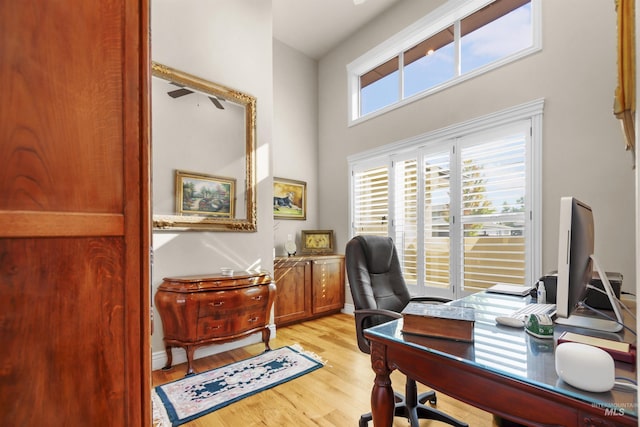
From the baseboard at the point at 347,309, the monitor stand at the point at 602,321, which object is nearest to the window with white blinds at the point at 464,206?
the baseboard at the point at 347,309

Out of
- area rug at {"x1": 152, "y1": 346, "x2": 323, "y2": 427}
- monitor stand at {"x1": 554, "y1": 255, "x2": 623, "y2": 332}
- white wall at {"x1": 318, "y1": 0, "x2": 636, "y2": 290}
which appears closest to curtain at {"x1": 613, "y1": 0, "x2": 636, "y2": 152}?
monitor stand at {"x1": 554, "y1": 255, "x2": 623, "y2": 332}

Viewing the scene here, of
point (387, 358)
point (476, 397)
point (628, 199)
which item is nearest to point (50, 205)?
point (387, 358)

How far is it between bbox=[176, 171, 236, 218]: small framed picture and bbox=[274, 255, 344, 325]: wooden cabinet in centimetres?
96

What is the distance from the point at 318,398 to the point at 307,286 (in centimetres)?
183

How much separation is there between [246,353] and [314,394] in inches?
41.5

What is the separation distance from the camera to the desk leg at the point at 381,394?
1.11 meters

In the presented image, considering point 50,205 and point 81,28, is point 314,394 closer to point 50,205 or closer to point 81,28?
point 50,205

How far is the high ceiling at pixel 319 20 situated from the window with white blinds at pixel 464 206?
186cm

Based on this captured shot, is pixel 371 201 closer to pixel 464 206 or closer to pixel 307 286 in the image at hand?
pixel 464 206

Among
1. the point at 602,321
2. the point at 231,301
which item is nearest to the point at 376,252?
the point at 602,321

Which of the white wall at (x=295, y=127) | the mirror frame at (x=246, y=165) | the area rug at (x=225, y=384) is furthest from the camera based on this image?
the white wall at (x=295, y=127)

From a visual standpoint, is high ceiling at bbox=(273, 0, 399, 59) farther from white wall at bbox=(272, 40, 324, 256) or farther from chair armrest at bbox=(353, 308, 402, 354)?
chair armrest at bbox=(353, 308, 402, 354)

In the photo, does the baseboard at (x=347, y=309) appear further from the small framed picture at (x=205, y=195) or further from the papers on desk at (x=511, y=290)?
the papers on desk at (x=511, y=290)

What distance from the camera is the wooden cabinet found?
11.9ft
